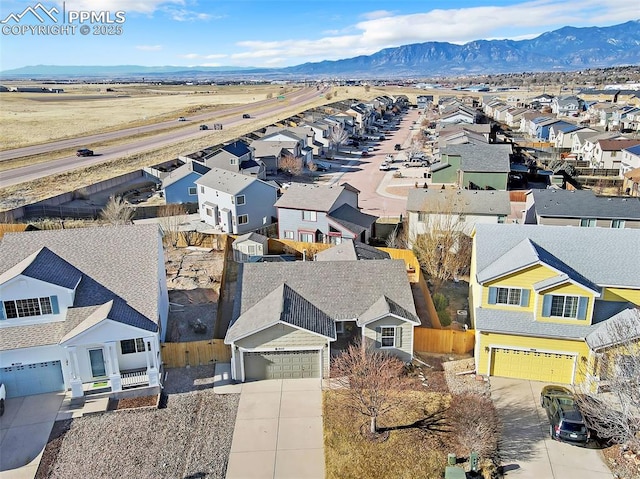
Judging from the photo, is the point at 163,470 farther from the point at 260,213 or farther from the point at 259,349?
the point at 260,213

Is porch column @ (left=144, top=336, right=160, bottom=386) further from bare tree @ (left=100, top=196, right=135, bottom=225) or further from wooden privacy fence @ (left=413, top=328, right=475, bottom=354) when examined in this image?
bare tree @ (left=100, top=196, right=135, bottom=225)

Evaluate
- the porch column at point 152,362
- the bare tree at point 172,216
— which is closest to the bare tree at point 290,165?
the bare tree at point 172,216

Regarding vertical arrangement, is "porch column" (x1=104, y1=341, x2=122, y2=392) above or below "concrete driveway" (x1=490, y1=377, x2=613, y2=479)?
above

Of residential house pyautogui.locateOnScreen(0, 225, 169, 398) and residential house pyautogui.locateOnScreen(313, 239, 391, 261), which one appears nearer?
residential house pyautogui.locateOnScreen(0, 225, 169, 398)

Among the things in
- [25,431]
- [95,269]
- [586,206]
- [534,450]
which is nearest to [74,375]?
[25,431]

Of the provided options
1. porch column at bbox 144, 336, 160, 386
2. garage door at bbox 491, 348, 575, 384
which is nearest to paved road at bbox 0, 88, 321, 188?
porch column at bbox 144, 336, 160, 386

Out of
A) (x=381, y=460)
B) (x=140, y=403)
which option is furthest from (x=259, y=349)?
(x=381, y=460)

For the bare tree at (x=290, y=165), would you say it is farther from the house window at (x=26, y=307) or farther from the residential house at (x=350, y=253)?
the house window at (x=26, y=307)

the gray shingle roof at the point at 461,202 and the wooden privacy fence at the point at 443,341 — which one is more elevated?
the gray shingle roof at the point at 461,202
